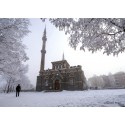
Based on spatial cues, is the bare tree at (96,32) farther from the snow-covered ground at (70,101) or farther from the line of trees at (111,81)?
the line of trees at (111,81)

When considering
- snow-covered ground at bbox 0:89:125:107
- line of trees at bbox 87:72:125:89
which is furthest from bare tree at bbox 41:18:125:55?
line of trees at bbox 87:72:125:89

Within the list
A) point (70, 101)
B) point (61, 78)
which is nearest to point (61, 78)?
point (61, 78)

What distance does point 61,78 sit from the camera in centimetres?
2398

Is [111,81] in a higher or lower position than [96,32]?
lower

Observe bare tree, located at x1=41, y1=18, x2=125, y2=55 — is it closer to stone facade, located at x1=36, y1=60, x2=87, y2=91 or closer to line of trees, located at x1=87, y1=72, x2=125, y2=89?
stone facade, located at x1=36, y1=60, x2=87, y2=91

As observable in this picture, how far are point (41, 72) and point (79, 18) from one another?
21448 millimetres

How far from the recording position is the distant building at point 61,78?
22.7m

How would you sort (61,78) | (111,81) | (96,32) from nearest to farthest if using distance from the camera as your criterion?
(96,32) < (61,78) < (111,81)

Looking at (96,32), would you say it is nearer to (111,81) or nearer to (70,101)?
(70,101)

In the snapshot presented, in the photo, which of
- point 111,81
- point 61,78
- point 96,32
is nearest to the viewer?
point 96,32

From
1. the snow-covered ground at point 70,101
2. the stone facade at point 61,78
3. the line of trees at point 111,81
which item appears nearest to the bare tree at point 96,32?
the snow-covered ground at point 70,101
